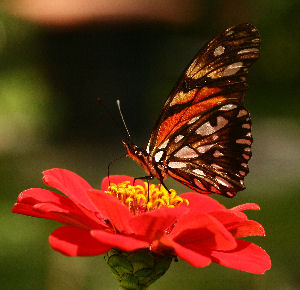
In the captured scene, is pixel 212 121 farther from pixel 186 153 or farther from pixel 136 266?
pixel 136 266

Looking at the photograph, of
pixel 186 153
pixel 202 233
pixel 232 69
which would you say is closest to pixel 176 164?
pixel 186 153

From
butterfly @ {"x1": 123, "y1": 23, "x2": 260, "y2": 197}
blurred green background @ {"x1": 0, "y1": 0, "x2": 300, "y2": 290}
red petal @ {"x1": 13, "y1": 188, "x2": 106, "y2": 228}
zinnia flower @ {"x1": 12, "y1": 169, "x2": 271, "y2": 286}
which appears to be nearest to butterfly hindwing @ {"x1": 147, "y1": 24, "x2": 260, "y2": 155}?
butterfly @ {"x1": 123, "y1": 23, "x2": 260, "y2": 197}

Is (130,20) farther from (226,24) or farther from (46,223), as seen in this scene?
(46,223)

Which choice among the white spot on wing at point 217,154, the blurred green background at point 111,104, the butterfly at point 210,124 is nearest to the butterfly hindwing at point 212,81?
A: the butterfly at point 210,124

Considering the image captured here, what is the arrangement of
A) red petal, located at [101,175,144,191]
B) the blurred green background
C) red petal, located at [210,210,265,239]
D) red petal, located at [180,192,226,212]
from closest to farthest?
red petal, located at [210,210,265,239], red petal, located at [180,192,226,212], red petal, located at [101,175,144,191], the blurred green background

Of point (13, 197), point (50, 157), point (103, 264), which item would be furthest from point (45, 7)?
point (103, 264)

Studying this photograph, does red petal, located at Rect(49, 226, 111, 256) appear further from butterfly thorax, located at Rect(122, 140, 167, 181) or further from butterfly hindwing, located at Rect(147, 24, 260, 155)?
butterfly hindwing, located at Rect(147, 24, 260, 155)
